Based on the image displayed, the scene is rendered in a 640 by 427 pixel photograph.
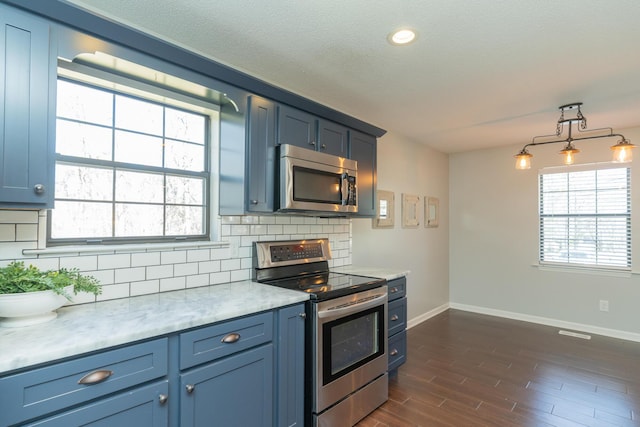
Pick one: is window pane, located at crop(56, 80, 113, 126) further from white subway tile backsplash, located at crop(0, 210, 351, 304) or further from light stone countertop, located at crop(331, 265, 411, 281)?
light stone countertop, located at crop(331, 265, 411, 281)

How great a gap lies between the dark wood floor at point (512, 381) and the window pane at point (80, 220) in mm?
2127

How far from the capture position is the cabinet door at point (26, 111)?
1.35 meters

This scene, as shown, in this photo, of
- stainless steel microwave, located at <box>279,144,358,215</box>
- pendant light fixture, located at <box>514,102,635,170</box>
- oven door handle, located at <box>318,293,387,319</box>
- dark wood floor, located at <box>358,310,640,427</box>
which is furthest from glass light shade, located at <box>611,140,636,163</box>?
oven door handle, located at <box>318,293,387,319</box>

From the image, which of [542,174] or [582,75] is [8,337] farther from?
[542,174]

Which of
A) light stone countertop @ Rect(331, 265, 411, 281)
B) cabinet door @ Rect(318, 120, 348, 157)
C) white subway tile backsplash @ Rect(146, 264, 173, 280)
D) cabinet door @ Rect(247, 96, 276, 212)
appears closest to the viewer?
white subway tile backsplash @ Rect(146, 264, 173, 280)

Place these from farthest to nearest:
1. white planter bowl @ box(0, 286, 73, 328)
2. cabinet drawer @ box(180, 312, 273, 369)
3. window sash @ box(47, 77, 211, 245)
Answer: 1. window sash @ box(47, 77, 211, 245)
2. cabinet drawer @ box(180, 312, 273, 369)
3. white planter bowl @ box(0, 286, 73, 328)

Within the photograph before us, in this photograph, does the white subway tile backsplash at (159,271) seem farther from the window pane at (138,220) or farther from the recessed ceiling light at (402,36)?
the recessed ceiling light at (402,36)

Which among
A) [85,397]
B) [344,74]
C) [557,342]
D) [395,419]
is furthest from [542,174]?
[85,397]

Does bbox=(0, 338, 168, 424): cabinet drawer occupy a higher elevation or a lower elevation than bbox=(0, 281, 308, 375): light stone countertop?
lower

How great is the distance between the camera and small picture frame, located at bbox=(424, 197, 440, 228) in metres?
4.89

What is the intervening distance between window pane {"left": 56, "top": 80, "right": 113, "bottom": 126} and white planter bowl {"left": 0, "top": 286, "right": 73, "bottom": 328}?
1.01 m

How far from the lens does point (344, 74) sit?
257 cm

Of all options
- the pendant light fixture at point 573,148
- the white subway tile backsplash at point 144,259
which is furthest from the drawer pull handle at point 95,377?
the pendant light fixture at point 573,148

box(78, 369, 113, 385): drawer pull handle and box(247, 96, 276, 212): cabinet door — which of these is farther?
box(247, 96, 276, 212): cabinet door
